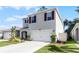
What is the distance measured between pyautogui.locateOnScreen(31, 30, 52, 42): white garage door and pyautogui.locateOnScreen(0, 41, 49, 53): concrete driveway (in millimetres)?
336

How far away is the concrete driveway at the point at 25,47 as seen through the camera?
50.3ft

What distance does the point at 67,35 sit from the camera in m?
15.7

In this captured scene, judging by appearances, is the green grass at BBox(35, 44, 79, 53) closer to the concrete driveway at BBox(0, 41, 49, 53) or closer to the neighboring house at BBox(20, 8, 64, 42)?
the concrete driveway at BBox(0, 41, 49, 53)

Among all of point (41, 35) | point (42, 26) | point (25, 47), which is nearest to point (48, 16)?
point (42, 26)

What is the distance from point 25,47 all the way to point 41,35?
1.72 metres

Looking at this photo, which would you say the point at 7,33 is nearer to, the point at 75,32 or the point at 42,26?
the point at 42,26

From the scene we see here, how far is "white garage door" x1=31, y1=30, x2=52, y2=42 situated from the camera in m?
16.3

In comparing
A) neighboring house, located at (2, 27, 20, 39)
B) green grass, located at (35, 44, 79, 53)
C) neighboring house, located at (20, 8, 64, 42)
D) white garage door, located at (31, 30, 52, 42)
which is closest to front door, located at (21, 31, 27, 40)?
neighboring house, located at (20, 8, 64, 42)

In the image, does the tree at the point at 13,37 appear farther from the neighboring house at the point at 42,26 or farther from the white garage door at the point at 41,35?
the white garage door at the point at 41,35

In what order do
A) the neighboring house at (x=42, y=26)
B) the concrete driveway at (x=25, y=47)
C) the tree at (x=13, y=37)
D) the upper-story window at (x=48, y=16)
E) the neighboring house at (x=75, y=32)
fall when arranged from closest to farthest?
the concrete driveway at (x=25, y=47)
the neighboring house at (x=75, y=32)
the tree at (x=13, y=37)
the neighboring house at (x=42, y=26)
the upper-story window at (x=48, y=16)

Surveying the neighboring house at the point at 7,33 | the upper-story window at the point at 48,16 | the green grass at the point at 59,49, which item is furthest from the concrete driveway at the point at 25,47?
the upper-story window at the point at 48,16

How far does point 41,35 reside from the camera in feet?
55.0
